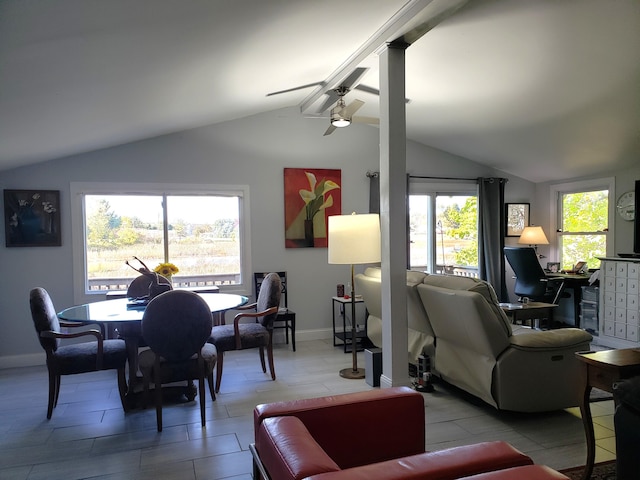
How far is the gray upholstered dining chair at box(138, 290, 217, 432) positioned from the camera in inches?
111

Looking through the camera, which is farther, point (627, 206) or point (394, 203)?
point (627, 206)

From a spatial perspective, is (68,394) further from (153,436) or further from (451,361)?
(451,361)

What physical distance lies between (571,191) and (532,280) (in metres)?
1.65

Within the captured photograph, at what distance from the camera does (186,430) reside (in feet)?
9.62

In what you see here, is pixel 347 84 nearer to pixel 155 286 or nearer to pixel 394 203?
pixel 394 203

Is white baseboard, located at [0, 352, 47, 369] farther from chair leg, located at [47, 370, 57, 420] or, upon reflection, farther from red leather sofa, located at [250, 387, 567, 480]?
red leather sofa, located at [250, 387, 567, 480]

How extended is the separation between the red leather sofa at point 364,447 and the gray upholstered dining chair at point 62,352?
79.0 inches

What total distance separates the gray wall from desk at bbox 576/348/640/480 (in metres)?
3.60

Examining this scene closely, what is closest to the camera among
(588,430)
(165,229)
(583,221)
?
(588,430)

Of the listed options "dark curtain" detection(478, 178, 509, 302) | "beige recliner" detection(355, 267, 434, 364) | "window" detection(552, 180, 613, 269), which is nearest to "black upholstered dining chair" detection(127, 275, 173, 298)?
"beige recliner" detection(355, 267, 434, 364)

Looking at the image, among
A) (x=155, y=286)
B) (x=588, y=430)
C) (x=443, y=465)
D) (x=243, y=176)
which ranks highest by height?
(x=243, y=176)

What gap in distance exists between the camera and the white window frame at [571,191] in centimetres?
540

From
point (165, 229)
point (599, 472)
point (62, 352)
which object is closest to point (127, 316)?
point (62, 352)

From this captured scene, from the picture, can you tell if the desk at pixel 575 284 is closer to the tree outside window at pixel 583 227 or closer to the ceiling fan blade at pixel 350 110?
the tree outside window at pixel 583 227
